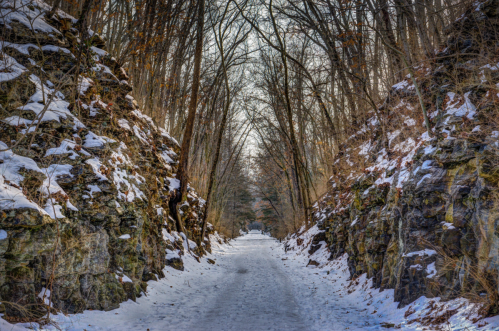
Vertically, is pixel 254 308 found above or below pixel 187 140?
below

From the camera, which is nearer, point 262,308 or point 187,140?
point 262,308

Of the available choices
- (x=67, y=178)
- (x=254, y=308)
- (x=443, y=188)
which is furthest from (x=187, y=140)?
(x=443, y=188)

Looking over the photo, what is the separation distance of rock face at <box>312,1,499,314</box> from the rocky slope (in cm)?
2

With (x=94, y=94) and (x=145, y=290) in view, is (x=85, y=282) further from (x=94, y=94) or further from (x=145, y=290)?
(x=94, y=94)

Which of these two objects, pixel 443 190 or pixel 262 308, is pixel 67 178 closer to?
pixel 262 308

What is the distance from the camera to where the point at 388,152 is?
26.1 feet

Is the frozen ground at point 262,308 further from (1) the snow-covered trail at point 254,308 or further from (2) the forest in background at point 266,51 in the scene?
(2) the forest in background at point 266,51

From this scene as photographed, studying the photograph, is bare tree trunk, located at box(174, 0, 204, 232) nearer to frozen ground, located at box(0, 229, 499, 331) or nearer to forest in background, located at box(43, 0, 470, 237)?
forest in background, located at box(43, 0, 470, 237)

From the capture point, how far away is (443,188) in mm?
4848

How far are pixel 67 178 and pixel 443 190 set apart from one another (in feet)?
22.1

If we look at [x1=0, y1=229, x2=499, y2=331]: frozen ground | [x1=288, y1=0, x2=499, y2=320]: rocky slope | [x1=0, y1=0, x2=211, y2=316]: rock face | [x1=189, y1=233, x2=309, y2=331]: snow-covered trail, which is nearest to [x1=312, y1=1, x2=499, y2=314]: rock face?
[x1=288, y1=0, x2=499, y2=320]: rocky slope

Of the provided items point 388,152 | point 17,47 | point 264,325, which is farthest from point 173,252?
point 388,152

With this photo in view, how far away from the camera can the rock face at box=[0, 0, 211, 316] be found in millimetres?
4023

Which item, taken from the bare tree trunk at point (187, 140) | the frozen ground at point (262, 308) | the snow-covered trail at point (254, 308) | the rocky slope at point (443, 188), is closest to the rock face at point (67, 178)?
the frozen ground at point (262, 308)
